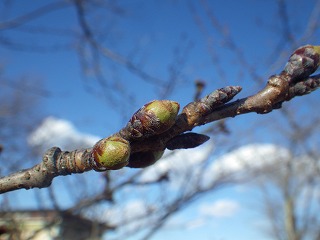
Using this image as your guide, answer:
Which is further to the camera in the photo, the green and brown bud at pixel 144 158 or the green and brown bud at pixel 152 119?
the green and brown bud at pixel 144 158

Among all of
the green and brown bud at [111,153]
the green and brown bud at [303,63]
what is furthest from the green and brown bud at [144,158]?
the green and brown bud at [303,63]

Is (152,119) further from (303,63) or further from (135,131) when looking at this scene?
(303,63)

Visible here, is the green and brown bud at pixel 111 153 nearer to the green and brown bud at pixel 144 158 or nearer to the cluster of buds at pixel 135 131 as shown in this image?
the cluster of buds at pixel 135 131

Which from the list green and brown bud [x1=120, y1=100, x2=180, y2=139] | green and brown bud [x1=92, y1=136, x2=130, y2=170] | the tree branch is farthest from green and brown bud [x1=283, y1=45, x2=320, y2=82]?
green and brown bud [x1=92, y1=136, x2=130, y2=170]

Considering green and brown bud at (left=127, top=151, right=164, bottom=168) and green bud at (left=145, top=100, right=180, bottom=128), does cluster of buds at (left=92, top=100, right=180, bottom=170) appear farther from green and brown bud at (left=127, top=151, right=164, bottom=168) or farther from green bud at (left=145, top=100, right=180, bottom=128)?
green and brown bud at (left=127, top=151, right=164, bottom=168)

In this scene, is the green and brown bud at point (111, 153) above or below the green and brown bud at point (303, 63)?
below

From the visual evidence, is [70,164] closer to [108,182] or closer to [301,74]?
[301,74]

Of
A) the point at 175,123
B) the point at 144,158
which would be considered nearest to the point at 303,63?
the point at 175,123
